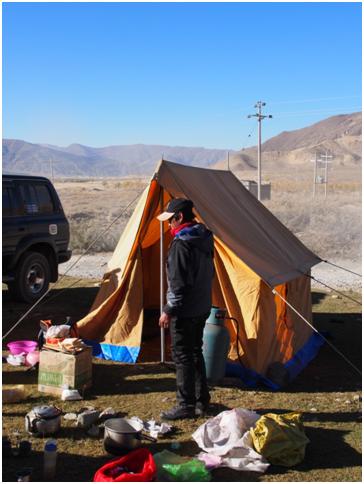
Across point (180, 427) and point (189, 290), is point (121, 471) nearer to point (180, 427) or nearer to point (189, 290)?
point (180, 427)

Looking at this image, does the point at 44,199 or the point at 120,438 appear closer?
the point at 120,438

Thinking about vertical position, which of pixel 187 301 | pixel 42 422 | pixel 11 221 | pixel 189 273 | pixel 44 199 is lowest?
pixel 42 422

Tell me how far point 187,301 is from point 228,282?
1655 millimetres

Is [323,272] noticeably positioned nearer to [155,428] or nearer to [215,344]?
[215,344]

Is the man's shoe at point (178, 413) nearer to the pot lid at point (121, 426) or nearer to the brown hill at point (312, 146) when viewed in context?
the pot lid at point (121, 426)

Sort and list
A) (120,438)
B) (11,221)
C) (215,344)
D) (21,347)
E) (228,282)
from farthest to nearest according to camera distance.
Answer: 1. (11,221)
2. (21,347)
3. (228,282)
4. (215,344)
5. (120,438)

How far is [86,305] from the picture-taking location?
9.59 m

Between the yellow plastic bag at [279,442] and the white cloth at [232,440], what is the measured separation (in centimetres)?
7

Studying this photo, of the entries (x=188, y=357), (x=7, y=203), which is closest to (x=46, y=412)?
(x=188, y=357)

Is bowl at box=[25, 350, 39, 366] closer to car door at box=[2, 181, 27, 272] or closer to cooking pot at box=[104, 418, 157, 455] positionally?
cooking pot at box=[104, 418, 157, 455]

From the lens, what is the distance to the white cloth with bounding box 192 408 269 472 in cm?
404

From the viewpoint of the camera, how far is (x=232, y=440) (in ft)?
13.9

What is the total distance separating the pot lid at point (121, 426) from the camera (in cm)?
412

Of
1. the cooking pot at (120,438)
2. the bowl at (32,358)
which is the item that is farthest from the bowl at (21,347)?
the cooking pot at (120,438)
